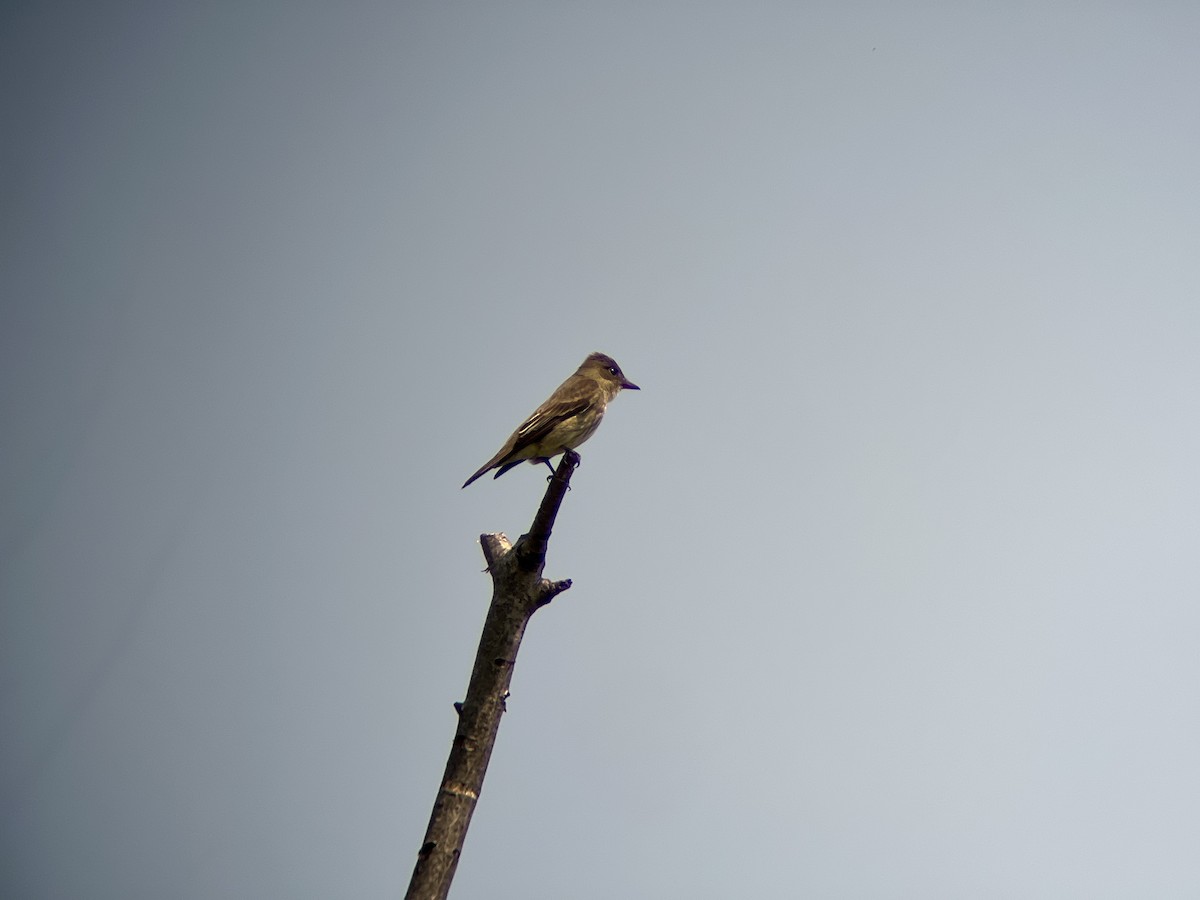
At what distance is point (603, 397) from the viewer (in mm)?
8945

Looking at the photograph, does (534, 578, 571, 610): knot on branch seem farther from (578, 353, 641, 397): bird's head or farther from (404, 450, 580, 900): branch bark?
(578, 353, 641, 397): bird's head

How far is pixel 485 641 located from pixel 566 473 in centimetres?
108

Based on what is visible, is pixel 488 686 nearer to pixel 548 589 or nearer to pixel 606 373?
pixel 548 589

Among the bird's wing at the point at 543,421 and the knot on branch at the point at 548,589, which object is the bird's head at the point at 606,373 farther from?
the knot on branch at the point at 548,589

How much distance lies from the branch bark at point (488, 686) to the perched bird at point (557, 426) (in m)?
2.88

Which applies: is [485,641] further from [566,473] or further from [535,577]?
[566,473]

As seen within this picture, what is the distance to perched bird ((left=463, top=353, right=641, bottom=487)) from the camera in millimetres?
8172

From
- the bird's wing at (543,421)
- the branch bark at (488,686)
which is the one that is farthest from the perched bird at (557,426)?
the branch bark at (488,686)

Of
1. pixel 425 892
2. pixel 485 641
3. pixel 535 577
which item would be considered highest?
pixel 535 577

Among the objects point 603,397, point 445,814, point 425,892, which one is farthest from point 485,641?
point 603,397

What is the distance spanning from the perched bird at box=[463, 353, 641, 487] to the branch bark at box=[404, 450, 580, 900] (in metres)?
2.88

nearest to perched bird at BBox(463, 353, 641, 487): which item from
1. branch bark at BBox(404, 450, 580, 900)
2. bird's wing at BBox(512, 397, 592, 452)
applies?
bird's wing at BBox(512, 397, 592, 452)

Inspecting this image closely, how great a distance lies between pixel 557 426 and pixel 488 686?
151 inches

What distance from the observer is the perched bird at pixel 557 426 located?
8172mm
